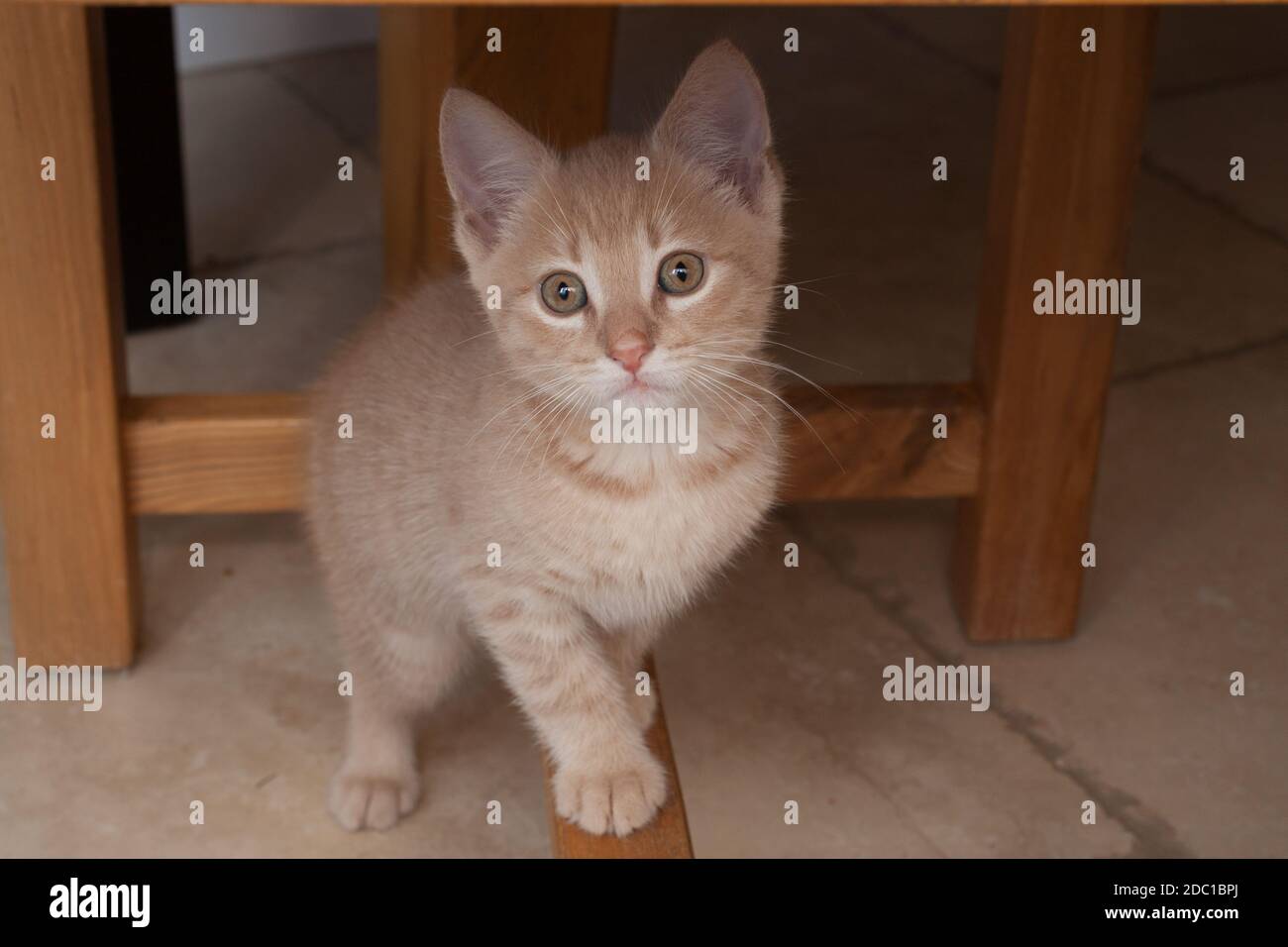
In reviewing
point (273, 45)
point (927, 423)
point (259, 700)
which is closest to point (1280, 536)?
point (927, 423)

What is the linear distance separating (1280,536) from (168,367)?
1.71m

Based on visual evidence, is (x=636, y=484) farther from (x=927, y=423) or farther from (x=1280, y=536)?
(x=1280, y=536)

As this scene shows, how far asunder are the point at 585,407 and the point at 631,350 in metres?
0.13

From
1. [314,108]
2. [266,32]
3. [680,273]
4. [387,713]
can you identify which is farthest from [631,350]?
[266,32]

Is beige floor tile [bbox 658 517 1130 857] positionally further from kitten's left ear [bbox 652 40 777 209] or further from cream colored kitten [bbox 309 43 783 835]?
kitten's left ear [bbox 652 40 777 209]

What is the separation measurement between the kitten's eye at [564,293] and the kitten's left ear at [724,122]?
0.52 feet

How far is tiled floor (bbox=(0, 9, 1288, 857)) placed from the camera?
1.74m

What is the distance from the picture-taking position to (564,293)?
1.41 metres

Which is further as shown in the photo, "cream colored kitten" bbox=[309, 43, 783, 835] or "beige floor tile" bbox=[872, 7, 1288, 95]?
"beige floor tile" bbox=[872, 7, 1288, 95]

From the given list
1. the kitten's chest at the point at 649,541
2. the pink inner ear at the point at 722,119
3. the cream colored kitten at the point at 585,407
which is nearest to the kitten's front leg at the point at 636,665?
the cream colored kitten at the point at 585,407

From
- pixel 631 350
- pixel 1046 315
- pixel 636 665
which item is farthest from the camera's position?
pixel 1046 315
